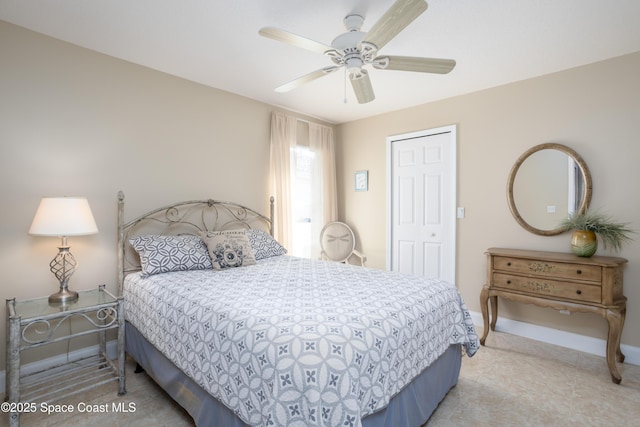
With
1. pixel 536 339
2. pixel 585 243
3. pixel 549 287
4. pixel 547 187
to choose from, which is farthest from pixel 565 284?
pixel 547 187

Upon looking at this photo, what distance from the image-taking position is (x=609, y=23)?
2.21 metres

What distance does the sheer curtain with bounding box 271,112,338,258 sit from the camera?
3.95 m

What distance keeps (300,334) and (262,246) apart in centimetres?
203

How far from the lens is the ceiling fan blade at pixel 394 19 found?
1513 millimetres

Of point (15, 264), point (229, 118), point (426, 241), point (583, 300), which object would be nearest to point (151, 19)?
point (229, 118)

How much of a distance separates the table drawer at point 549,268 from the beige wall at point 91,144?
2.92 metres

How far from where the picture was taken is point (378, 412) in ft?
4.68

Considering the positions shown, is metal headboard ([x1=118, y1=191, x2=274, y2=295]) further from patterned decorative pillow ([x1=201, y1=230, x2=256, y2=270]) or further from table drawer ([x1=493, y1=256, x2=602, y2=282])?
table drawer ([x1=493, y1=256, x2=602, y2=282])

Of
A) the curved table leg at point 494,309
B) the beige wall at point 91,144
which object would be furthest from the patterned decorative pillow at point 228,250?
the curved table leg at point 494,309

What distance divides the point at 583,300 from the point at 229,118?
3.75 m

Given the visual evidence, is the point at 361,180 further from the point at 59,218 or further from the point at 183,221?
the point at 59,218

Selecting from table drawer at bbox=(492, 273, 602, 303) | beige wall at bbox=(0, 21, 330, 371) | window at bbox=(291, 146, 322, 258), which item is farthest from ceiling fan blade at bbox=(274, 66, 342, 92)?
table drawer at bbox=(492, 273, 602, 303)

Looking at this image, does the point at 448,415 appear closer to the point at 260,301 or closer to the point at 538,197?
the point at 260,301

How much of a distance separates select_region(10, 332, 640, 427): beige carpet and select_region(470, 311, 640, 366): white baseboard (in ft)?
0.34
